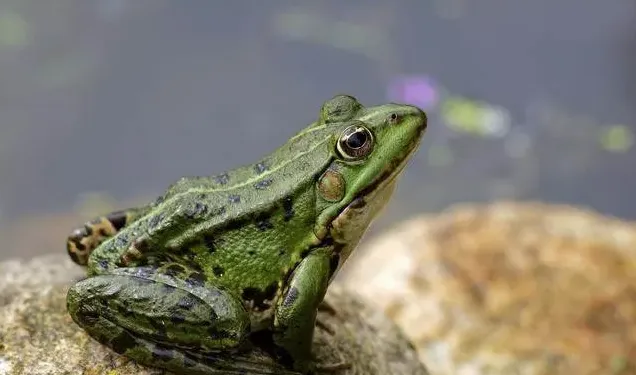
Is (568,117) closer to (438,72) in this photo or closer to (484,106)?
(484,106)

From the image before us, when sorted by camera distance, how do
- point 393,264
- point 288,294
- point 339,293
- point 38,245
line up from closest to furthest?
point 288,294, point 339,293, point 393,264, point 38,245

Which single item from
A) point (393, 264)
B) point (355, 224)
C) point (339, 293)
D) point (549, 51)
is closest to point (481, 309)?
point (393, 264)

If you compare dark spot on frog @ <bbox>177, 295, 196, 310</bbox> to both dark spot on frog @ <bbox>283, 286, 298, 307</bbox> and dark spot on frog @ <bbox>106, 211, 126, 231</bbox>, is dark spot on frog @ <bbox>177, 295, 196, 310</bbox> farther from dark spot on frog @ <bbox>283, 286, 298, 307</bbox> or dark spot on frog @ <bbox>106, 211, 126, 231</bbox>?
dark spot on frog @ <bbox>106, 211, 126, 231</bbox>

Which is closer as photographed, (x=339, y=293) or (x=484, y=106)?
(x=339, y=293)

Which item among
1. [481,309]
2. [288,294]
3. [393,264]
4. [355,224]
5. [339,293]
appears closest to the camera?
[288,294]

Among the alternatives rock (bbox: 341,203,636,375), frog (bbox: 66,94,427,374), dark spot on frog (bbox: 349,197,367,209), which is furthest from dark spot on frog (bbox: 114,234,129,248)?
rock (bbox: 341,203,636,375)
